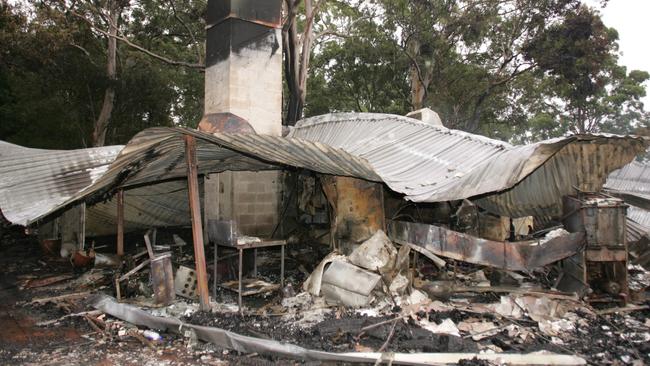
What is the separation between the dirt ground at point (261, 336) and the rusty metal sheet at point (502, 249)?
69 cm

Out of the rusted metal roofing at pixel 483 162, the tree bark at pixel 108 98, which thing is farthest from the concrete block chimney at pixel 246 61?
the tree bark at pixel 108 98

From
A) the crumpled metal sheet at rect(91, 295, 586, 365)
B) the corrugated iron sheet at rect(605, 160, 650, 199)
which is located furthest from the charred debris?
the corrugated iron sheet at rect(605, 160, 650, 199)

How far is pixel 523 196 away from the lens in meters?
7.10

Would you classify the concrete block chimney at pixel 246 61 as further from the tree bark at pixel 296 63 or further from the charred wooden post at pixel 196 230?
the tree bark at pixel 296 63

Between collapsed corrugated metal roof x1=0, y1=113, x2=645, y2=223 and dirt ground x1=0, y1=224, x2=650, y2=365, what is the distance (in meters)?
1.46

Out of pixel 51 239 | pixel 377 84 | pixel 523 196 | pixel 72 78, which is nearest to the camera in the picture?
pixel 523 196

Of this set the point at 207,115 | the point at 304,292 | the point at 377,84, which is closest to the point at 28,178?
the point at 207,115

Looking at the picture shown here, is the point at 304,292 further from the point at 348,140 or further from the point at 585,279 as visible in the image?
the point at 585,279

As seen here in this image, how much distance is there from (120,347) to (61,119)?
14.4m

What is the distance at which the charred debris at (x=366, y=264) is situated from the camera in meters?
4.64

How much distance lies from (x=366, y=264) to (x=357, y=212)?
1.18m

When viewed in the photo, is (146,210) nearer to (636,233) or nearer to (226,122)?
(226,122)

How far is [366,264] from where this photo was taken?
6.14 m

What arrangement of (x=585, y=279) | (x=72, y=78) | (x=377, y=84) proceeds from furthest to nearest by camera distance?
(x=377, y=84) → (x=72, y=78) → (x=585, y=279)
